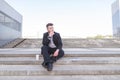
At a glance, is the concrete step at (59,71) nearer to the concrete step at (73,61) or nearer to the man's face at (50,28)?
the concrete step at (73,61)

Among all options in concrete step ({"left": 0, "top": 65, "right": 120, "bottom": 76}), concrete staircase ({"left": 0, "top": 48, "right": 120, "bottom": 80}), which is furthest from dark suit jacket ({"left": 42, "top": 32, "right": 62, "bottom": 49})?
concrete step ({"left": 0, "top": 65, "right": 120, "bottom": 76})

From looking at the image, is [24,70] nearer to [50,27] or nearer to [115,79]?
[50,27]

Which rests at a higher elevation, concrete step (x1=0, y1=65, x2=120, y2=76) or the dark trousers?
the dark trousers

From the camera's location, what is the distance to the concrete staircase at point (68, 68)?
128 inches

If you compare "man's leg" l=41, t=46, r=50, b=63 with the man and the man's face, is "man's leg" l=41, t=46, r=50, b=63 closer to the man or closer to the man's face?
the man

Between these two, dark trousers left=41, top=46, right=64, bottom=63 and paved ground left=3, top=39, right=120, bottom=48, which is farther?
paved ground left=3, top=39, right=120, bottom=48

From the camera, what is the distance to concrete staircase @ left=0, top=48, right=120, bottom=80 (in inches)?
128

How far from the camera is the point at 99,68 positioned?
136 inches

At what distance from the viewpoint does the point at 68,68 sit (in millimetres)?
3455

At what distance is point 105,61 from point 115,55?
52 centimetres

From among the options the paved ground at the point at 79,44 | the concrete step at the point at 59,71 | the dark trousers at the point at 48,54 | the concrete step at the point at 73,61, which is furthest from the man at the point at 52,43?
the paved ground at the point at 79,44

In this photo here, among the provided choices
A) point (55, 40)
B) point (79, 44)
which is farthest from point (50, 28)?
point (79, 44)

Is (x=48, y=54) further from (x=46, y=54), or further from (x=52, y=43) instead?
(x=52, y=43)

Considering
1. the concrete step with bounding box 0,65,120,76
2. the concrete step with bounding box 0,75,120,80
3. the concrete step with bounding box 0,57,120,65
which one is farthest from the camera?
the concrete step with bounding box 0,57,120,65
